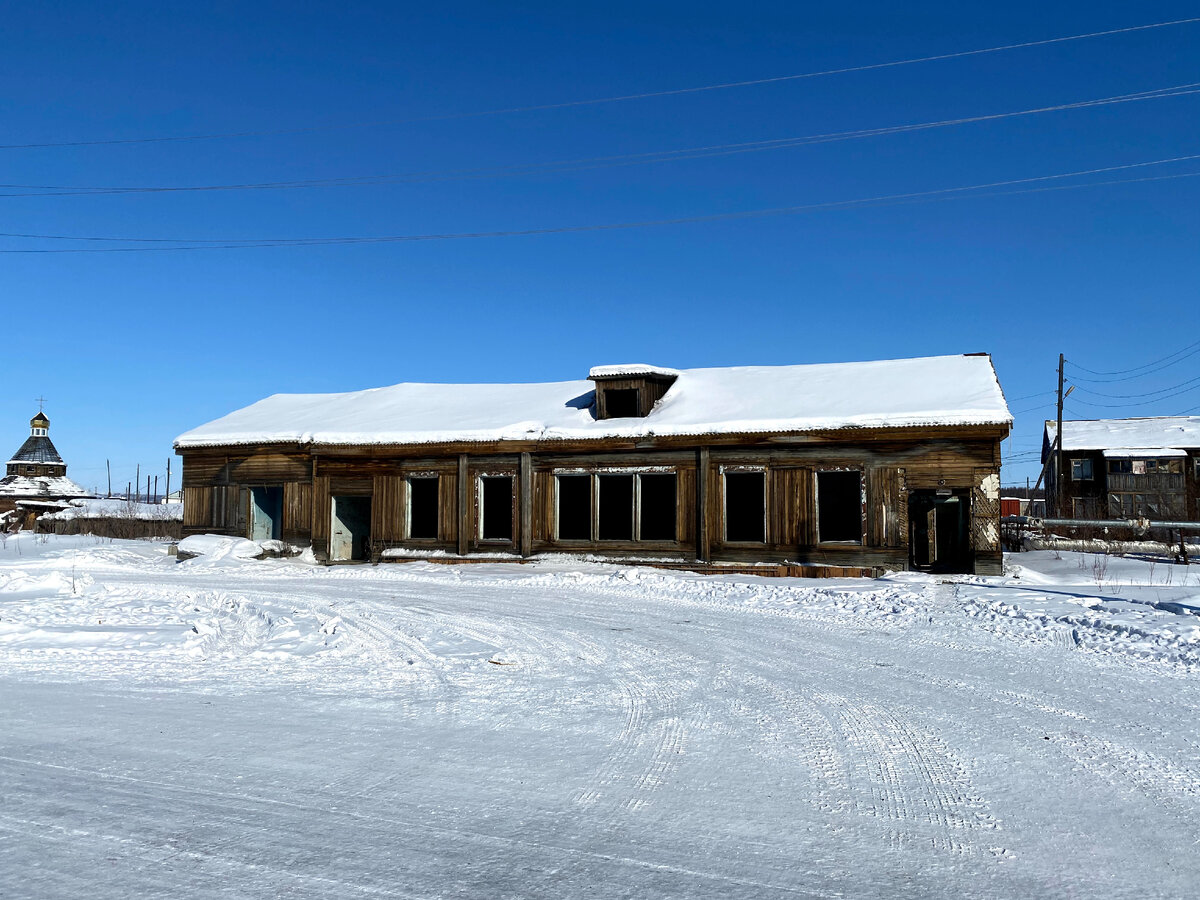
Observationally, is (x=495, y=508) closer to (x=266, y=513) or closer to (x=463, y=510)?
(x=463, y=510)

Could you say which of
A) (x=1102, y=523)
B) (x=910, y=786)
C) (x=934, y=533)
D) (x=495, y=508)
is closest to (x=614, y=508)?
(x=495, y=508)

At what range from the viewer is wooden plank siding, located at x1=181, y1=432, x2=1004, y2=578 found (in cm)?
2044

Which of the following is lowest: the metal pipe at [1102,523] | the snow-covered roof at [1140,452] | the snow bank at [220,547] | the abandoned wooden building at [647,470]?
the snow bank at [220,547]

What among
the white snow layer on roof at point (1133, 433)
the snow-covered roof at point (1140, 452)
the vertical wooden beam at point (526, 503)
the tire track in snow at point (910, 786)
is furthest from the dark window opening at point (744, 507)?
the snow-covered roof at point (1140, 452)

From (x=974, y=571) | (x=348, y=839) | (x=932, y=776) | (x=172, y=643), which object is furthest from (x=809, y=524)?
(x=348, y=839)

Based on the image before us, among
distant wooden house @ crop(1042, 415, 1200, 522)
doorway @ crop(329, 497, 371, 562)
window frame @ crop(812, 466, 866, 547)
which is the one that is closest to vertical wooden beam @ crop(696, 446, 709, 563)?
window frame @ crop(812, 466, 866, 547)

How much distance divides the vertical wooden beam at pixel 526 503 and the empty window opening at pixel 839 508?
7.23 meters

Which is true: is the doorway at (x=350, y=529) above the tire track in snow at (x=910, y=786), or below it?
above

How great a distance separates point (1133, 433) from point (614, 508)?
4952 centimetres

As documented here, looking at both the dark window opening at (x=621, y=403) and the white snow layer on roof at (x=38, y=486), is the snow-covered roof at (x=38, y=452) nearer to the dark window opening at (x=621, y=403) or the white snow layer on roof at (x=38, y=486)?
the white snow layer on roof at (x=38, y=486)

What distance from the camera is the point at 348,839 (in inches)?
173

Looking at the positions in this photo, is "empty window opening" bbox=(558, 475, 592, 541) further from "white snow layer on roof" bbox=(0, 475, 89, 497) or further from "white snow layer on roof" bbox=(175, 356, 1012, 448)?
"white snow layer on roof" bbox=(0, 475, 89, 497)

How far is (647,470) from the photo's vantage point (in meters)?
22.8

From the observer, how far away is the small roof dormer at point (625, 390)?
2402 cm
